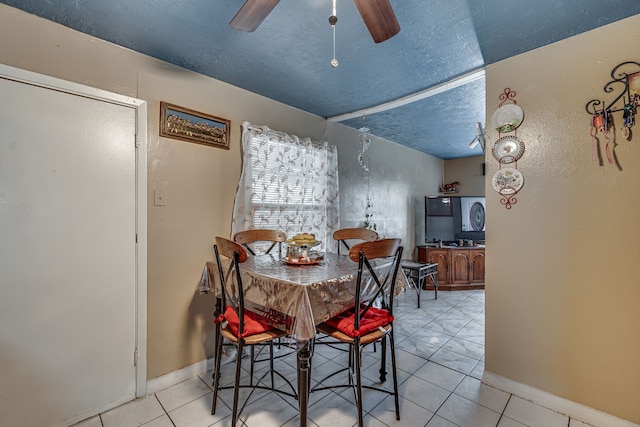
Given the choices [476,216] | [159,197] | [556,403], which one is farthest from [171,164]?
[476,216]

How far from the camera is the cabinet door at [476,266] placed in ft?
15.1

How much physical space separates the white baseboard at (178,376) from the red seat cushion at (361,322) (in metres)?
1.22

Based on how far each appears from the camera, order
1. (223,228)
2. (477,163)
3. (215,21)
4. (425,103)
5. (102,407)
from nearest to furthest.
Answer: (215,21) → (102,407) → (223,228) → (425,103) → (477,163)

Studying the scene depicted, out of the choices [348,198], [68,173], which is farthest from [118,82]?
[348,198]

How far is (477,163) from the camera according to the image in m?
5.41

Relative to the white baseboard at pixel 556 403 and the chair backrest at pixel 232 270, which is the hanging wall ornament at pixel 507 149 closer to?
the white baseboard at pixel 556 403

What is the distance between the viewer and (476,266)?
4.63 m

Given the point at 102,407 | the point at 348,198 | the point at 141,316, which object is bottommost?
the point at 102,407

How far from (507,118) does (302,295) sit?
1.84m

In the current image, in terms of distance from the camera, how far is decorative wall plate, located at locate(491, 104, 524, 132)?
187cm

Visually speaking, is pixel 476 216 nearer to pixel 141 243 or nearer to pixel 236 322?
pixel 236 322

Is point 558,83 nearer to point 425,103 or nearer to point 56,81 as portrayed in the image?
point 425,103

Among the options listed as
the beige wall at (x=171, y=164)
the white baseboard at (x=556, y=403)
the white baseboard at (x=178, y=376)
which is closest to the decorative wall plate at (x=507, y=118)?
the white baseboard at (x=556, y=403)

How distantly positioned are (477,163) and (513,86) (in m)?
3.94
